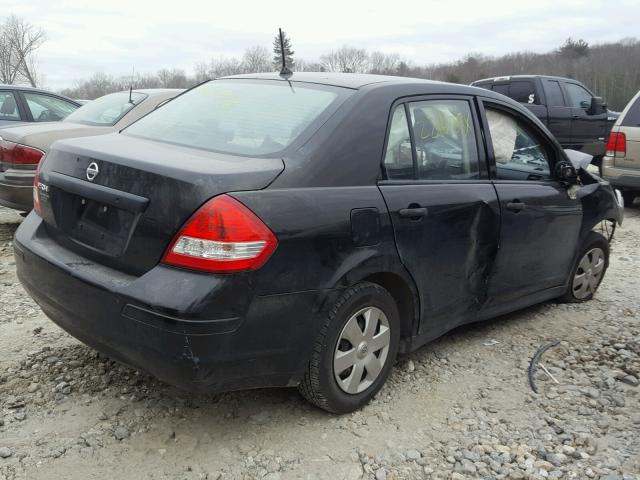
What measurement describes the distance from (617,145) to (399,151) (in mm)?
6499

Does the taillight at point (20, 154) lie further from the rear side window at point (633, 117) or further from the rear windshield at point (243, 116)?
the rear side window at point (633, 117)

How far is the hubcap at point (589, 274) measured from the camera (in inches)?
184

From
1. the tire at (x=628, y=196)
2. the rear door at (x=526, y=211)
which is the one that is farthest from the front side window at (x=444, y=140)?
the tire at (x=628, y=196)

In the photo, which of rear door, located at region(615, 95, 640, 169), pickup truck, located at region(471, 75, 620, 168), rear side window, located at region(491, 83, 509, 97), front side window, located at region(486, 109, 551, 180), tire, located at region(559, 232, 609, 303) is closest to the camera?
front side window, located at region(486, 109, 551, 180)

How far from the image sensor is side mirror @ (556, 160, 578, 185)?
4.18 meters

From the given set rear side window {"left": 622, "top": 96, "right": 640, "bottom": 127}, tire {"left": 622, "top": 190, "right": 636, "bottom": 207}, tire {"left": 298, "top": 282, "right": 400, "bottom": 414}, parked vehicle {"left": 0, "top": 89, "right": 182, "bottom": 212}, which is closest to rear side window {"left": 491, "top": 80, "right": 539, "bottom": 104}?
tire {"left": 622, "top": 190, "right": 636, "bottom": 207}

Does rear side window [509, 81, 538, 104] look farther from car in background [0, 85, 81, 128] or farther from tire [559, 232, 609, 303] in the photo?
car in background [0, 85, 81, 128]

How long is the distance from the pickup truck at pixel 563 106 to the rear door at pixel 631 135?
3.32 meters

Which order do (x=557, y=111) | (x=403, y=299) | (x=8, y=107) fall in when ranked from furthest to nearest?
(x=557, y=111)
(x=8, y=107)
(x=403, y=299)

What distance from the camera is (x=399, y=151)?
10.2 ft

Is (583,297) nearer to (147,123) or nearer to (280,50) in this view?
(280,50)

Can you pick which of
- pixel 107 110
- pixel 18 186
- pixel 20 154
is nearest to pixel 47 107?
pixel 107 110

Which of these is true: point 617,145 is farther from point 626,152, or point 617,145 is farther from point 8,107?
point 8,107

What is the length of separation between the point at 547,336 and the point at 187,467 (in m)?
2.62
